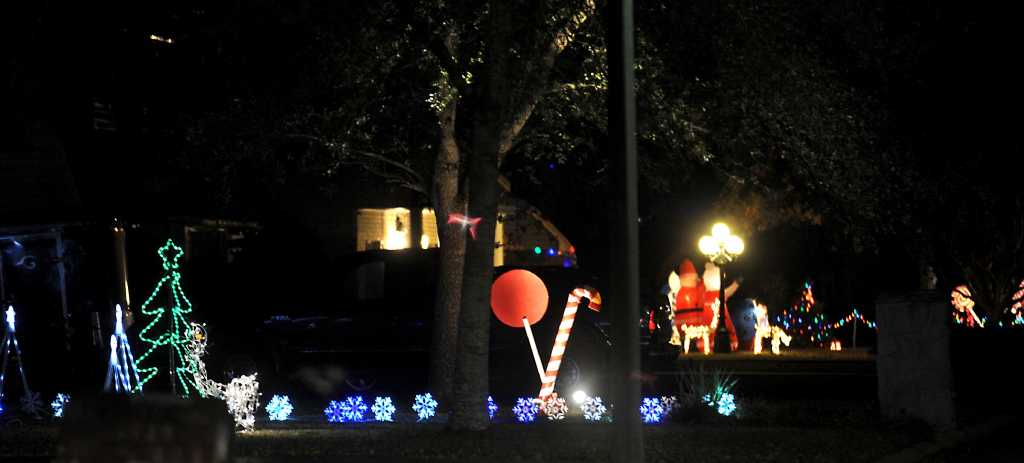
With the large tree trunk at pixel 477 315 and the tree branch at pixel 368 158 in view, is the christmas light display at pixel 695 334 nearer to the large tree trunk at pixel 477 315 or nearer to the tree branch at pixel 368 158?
A: the tree branch at pixel 368 158

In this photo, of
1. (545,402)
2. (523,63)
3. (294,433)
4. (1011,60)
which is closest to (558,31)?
(523,63)

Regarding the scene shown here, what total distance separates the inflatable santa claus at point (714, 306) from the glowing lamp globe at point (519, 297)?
684 inches

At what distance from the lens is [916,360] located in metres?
14.0

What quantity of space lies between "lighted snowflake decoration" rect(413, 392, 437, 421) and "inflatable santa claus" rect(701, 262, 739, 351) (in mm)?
17949

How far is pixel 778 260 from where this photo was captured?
44.6 meters

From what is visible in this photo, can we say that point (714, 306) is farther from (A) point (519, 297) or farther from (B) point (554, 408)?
(B) point (554, 408)

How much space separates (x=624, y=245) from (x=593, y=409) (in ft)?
16.0

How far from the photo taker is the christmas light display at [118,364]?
1399cm

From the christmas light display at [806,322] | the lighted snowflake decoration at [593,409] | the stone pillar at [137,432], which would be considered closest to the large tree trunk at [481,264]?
the lighted snowflake decoration at [593,409]

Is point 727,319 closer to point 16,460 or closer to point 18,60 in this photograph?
point 18,60

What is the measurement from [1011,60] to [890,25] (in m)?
5.92

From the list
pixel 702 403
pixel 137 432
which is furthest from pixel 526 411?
pixel 137 432

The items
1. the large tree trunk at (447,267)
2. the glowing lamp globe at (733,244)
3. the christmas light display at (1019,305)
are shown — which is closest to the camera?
the large tree trunk at (447,267)

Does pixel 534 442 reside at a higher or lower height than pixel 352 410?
lower
